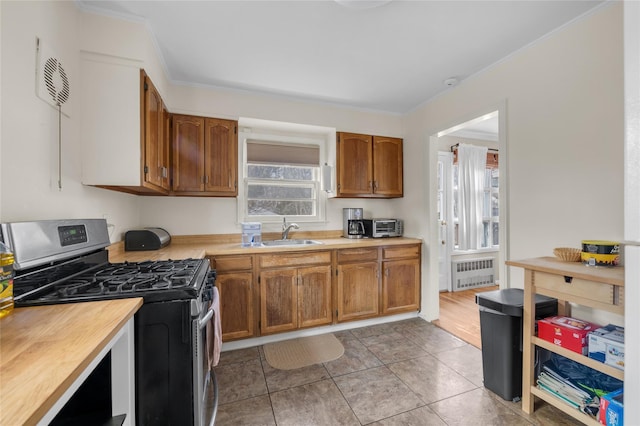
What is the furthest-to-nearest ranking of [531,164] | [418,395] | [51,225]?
[531,164] < [418,395] < [51,225]

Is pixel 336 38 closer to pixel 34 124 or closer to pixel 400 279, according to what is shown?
pixel 34 124

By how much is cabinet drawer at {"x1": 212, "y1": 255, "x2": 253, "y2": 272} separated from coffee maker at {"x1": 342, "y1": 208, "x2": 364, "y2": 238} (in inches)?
51.0

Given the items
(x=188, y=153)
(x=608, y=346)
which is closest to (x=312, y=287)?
(x=188, y=153)

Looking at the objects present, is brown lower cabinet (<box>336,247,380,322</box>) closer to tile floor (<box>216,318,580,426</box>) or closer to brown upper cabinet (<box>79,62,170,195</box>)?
tile floor (<box>216,318,580,426</box>)

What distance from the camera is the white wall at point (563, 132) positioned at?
161 cm

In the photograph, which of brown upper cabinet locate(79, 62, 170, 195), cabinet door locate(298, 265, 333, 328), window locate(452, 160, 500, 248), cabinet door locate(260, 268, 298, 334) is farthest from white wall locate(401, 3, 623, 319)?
brown upper cabinet locate(79, 62, 170, 195)

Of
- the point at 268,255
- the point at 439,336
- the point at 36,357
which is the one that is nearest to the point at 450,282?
the point at 439,336

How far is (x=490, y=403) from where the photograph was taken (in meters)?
1.76

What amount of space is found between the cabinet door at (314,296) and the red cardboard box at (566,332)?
1.71 meters

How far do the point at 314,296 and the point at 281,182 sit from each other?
1.41m

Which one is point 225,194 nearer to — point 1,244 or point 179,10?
point 179,10

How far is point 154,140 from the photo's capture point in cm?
203

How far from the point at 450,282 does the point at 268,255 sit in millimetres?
3129

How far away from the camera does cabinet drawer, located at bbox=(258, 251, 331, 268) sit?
100 inches
